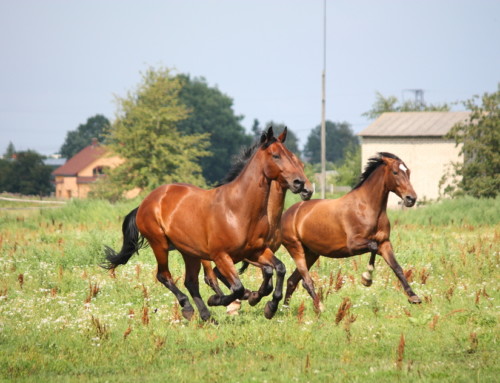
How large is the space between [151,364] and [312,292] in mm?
3586

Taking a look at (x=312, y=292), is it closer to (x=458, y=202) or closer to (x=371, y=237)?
(x=371, y=237)

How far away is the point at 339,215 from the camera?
11.5m

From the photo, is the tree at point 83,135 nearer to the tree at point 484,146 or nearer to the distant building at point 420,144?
the distant building at point 420,144

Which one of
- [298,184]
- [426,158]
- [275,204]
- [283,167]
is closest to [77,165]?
[426,158]

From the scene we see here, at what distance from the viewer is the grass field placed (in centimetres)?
733

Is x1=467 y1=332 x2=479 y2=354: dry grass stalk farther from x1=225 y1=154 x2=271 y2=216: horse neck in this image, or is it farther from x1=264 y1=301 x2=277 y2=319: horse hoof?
x1=225 y1=154 x2=271 y2=216: horse neck

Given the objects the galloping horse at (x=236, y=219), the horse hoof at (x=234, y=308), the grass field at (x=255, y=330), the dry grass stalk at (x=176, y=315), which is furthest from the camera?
the horse hoof at (x=234, y=308)

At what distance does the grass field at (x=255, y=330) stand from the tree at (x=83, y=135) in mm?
129675

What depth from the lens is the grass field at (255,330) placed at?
7.33 meters

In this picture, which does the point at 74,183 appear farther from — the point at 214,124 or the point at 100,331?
the point at 100,331

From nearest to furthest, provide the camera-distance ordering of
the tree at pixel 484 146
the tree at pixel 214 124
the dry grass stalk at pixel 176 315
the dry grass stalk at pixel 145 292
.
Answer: the dry grass stalk at pixel 176 315
the dry grass stalk at pixel 145 292
the tree at pixel 484 146
the tree at pixel 214 124

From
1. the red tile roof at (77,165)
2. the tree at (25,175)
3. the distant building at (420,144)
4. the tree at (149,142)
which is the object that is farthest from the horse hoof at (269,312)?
the red tile roof at (77,165)

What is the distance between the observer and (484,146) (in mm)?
39625

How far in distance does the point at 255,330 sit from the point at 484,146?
109 ft
